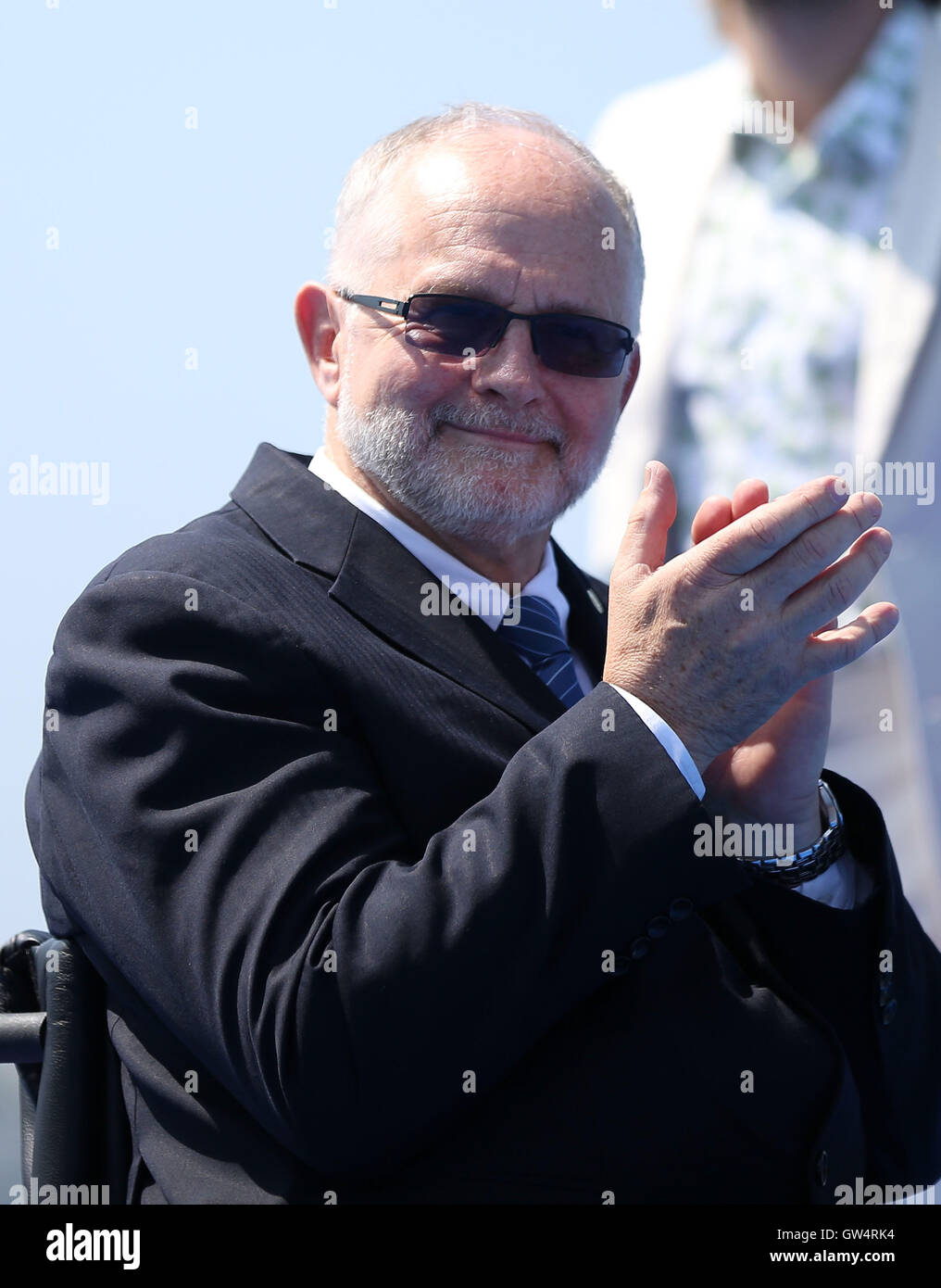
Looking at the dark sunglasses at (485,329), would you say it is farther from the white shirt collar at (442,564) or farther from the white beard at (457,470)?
the white shirt collar at (442,564)

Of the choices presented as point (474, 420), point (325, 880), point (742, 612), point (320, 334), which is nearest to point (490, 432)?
point (474, 420)

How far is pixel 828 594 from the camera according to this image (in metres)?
1.71

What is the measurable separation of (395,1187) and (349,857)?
14.9 inches

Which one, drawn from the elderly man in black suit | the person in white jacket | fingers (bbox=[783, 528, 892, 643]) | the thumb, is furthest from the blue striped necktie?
the person in white jacket

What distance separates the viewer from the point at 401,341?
212cm

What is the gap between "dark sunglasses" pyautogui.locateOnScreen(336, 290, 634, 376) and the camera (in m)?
2.08

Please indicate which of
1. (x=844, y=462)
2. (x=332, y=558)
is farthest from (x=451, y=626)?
(x=844, y=462)

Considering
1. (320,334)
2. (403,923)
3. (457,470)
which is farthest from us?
(320,334)

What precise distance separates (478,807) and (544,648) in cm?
50

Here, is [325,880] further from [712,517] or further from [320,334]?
[320,334]

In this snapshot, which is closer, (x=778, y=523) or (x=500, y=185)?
(x=778, y=523)

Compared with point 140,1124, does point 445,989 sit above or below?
above

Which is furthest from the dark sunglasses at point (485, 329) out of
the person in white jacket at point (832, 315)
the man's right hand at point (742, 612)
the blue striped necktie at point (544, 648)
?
the person in white jacket at point (832, 315)
